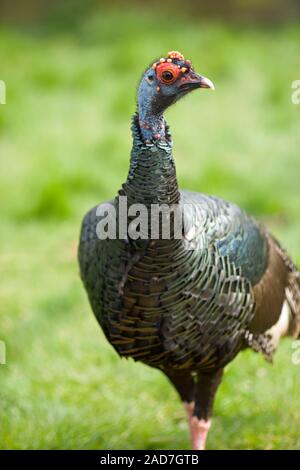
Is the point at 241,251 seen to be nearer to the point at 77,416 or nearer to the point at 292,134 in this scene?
the point at 77,416

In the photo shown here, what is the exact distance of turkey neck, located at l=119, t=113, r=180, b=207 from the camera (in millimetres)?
2732

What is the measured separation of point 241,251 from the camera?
3156 mm

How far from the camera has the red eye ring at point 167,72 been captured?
2699 mm

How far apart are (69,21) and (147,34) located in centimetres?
122

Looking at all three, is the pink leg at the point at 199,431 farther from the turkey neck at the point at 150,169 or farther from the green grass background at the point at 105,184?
the turkey neck at the point at 150,169

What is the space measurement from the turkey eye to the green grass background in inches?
68.6
